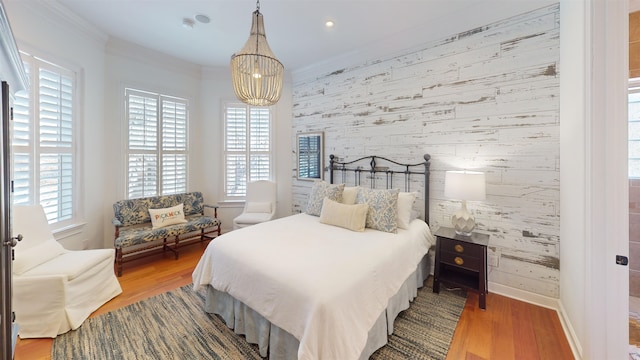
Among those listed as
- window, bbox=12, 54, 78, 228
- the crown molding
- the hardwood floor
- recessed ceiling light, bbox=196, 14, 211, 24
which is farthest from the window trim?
window, bbox=12, 54, 78, 228

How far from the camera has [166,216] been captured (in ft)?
11.8

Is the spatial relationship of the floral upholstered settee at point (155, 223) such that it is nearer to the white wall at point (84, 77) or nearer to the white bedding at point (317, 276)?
the white wall at point (84, 77)

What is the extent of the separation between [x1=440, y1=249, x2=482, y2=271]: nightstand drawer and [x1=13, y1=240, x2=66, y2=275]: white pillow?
371cm

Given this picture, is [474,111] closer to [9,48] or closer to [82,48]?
[9,48]

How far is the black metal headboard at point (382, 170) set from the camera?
3.03 m

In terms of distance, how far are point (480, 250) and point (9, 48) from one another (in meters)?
3.36

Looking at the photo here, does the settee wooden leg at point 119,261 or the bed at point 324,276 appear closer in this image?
the bed at point 324,276

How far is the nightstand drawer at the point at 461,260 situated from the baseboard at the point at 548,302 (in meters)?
0.55

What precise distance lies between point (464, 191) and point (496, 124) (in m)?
0.81

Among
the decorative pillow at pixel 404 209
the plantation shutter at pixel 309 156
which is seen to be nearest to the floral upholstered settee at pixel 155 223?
the plantation shutter at pixel 309 156

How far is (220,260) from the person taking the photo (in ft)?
6.85

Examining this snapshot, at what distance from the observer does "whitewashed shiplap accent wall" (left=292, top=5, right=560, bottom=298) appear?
7.69 ft

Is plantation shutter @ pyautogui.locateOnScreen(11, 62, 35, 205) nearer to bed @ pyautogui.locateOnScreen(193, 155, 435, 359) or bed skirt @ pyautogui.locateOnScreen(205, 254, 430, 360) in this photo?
bed @ pyautogui.locateOnScreen(193, 155, 435, 359)

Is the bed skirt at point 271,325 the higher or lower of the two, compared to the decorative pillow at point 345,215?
lower
